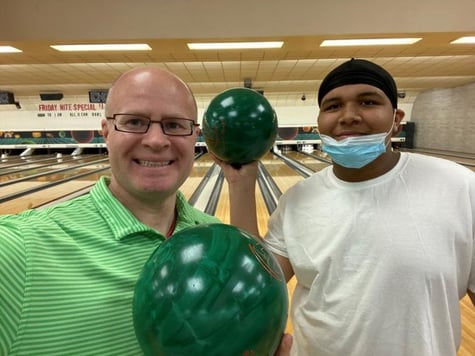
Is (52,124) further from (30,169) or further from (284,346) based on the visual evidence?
(284,346)

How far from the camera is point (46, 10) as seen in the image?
13.0ft

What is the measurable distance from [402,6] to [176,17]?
269cm

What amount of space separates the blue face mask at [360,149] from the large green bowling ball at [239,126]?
1.28 feet

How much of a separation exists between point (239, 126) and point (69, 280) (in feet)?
2.72

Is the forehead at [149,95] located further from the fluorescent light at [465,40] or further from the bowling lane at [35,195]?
the fluorescent light at [465,40]

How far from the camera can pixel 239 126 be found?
1.37 meters

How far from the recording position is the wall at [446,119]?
32.2 ft

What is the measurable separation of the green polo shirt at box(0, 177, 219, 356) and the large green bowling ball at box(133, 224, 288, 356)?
20 centimetres

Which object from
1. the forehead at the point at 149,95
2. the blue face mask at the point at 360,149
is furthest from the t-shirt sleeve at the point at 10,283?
the blue face mask at the point at 360,149

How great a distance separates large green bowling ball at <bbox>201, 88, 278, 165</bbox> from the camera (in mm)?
1376

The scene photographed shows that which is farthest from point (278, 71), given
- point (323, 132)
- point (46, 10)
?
point (323, 132)

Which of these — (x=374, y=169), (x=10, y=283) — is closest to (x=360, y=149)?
(x=374, y=169)

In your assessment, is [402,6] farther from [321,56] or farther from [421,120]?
[421,120]

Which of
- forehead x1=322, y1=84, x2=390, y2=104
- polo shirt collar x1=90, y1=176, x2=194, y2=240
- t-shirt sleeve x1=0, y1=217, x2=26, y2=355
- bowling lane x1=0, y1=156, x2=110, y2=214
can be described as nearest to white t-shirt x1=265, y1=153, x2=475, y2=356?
forehead x1=322, y1=84, x2=390, y2=104
